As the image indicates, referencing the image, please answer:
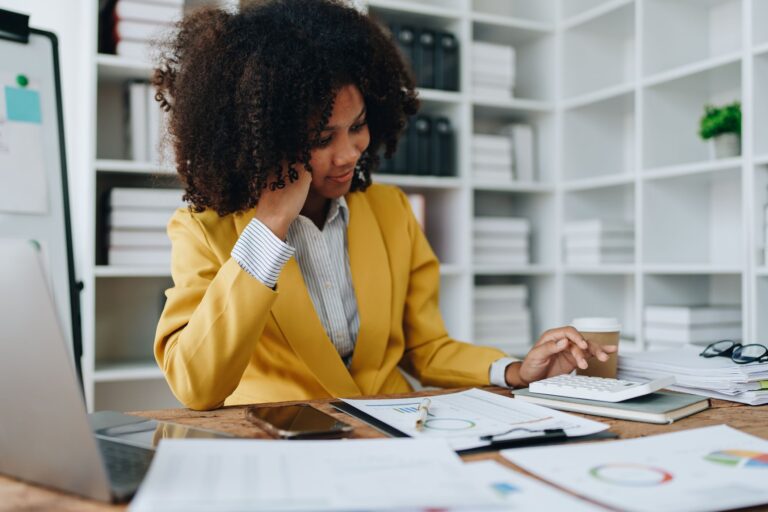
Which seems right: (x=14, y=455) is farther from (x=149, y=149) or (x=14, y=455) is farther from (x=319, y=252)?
(x=149, y=149)

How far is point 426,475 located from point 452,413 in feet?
0.96

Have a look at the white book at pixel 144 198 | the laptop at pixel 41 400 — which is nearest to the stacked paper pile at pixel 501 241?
the white book at pixel 144 198

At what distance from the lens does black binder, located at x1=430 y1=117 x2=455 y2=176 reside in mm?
2803

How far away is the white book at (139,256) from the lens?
234cm

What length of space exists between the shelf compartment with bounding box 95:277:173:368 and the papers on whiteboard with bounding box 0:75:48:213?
107 centimetres

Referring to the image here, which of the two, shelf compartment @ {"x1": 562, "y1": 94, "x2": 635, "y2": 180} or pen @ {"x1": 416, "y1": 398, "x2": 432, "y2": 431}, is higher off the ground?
shelf compartment @ {"x1": 562, "y1": 94, "x2": 635, "y2": 180}

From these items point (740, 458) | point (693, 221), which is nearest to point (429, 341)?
point (740, 458)

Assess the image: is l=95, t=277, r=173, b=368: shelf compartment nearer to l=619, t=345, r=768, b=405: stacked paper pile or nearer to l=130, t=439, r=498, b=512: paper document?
l=619, t=345, r=768, b=405: stacked paper pile

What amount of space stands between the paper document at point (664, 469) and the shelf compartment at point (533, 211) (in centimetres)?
229

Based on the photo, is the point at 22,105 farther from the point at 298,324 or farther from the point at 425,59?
the point at 425,59

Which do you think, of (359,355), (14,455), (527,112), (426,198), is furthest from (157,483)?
(527,112)

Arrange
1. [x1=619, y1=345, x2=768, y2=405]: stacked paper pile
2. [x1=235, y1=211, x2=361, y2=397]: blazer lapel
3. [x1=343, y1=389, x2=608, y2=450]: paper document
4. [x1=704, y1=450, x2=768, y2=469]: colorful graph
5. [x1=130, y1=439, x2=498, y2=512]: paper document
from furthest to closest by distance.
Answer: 1. [x1=235, y1=211, x2=361, y2=397]: blazer lapel
2. [x1=619, y1=345, x2=768, y2=405]: stacked paper pile
3. [x1=343, y1=389, x2=608, y2=450]: paper document
4. [x1=704, y1=450, x2=768, y2=469]: colorful graph
5. [x1=130, y1=439, x2=498, y2=512]: paper document

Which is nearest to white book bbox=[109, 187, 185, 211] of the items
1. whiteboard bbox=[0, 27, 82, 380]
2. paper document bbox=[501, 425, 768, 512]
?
whiteboard bbox=[0, 27, 82, 380]

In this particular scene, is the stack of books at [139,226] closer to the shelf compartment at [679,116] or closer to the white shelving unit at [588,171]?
the white shelving unit at [588,171]
